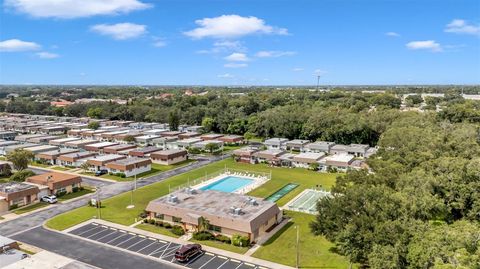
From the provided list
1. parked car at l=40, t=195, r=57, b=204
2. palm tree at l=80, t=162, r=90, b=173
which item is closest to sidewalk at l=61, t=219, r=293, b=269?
parked car at l=40, t=195, r=57, b=204

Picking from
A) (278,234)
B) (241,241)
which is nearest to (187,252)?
(241,241)

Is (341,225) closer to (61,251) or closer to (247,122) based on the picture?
(61,251)

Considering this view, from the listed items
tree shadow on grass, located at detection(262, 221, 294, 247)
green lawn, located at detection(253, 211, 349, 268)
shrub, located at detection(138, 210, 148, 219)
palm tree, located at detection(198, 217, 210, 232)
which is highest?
palm tree, located at detection(198, 217, 210, 232)

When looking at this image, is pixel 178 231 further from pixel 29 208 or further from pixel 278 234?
pixel 29 208

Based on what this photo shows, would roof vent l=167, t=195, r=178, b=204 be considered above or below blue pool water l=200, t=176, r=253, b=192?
above

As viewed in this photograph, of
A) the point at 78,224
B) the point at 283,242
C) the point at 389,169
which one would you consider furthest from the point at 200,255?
the point at 389,169

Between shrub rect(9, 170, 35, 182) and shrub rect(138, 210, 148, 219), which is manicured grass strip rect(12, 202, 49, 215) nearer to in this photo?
shrub rect(9, 170, 35, 182)

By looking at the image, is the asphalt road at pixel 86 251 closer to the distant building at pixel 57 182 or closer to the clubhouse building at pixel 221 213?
the clubhouse building at pixel 221 213
